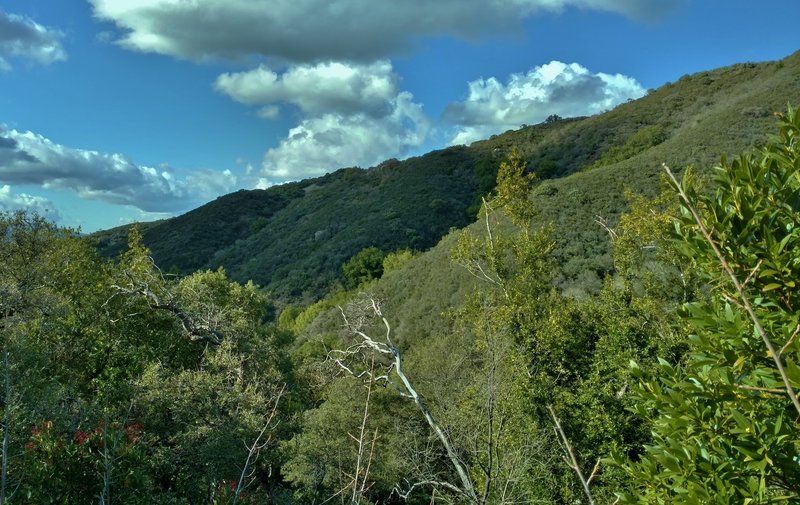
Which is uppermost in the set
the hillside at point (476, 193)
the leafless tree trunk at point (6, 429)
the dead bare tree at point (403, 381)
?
the hillside at point (476, 193)

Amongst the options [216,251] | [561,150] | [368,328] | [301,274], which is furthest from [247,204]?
[368,328]

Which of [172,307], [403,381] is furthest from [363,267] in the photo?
[403,381]

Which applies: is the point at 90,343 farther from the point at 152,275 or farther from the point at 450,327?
the point at 450,327

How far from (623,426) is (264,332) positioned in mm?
15724

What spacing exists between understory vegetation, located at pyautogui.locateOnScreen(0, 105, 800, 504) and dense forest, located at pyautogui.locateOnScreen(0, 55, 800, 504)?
0.12 feet

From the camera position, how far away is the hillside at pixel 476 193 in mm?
33906

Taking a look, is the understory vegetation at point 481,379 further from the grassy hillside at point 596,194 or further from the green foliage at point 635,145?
the green foliage at point 635,145

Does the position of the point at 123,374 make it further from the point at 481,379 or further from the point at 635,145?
the point at 635,145

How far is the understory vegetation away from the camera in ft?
9.40

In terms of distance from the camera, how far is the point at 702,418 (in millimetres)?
2867

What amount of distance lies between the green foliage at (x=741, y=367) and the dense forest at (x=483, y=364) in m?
0.02

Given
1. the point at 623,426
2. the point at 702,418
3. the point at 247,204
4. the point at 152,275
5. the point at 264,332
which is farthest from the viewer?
the point at 247,204

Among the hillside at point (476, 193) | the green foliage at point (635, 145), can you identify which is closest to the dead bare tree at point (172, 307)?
the hillside at point (476, 193)

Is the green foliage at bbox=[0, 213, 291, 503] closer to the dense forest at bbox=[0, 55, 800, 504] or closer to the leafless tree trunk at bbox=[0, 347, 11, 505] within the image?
the dense forest at bbox=[0, 55, 800, 504]
